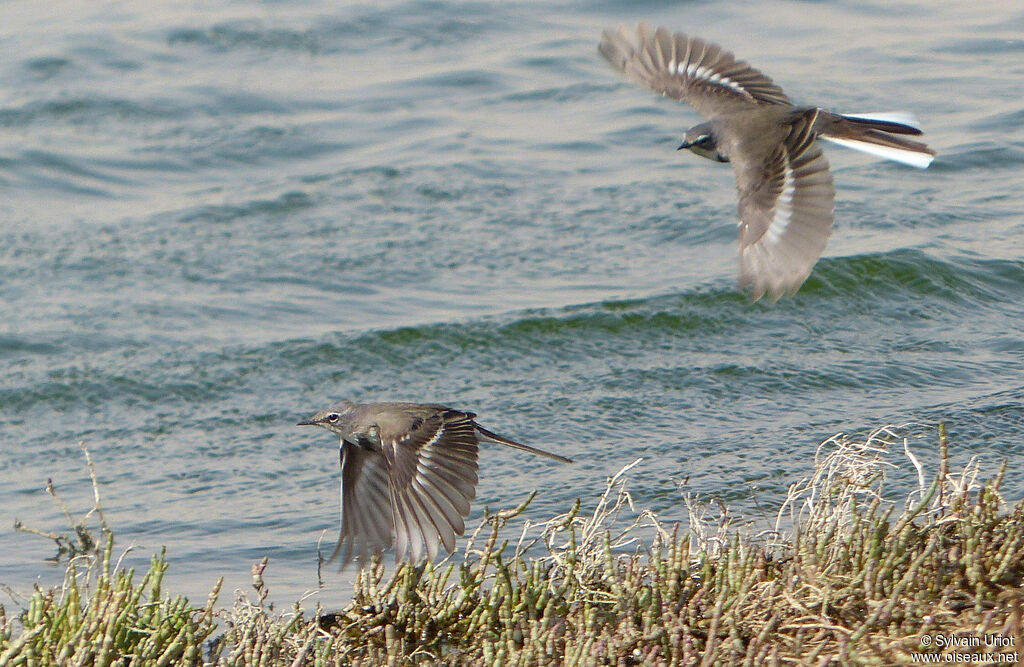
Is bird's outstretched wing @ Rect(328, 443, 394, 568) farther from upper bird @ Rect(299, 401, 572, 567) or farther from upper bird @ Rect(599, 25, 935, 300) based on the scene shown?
upper bird @ Rect(599, 25, 935, 300)

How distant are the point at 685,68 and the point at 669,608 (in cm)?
385

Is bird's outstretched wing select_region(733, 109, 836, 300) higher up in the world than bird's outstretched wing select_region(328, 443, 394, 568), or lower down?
higher up

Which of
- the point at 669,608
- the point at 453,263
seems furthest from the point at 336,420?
the point at 453,263

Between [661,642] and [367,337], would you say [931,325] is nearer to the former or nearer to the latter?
[367,337]

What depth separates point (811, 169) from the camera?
5684 mm

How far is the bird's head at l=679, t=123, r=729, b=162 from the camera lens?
635 cm

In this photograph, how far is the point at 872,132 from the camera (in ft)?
20.1

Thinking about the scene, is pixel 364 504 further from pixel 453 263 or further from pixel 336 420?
pixel 453 263

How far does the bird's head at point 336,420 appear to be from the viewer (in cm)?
565

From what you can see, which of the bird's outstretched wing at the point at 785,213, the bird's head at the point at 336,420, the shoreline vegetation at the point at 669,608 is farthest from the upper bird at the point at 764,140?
the bird's head at the point at 336,420

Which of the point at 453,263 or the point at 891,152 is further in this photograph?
the point at 453,263

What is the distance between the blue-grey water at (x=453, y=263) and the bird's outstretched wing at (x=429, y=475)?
92 cm

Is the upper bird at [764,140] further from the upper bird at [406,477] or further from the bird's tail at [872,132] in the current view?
the upper bird at [406,477]

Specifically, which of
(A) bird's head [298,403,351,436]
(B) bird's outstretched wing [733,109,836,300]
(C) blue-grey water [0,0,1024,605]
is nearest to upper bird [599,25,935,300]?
(B) bird's outstretched wing [733,109,836,300]
